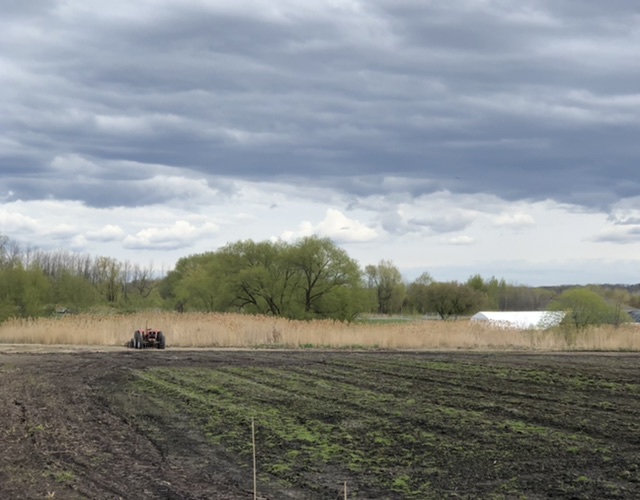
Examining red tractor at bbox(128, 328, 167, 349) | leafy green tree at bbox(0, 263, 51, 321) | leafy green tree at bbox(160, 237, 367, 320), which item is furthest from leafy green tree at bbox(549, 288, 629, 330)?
leafy green tree at bbox(0, 263, 51, 321)

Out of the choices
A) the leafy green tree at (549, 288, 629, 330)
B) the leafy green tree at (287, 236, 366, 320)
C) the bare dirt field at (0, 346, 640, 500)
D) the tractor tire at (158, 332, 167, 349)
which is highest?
the leafy green tree at (287, 236, 366, 320)

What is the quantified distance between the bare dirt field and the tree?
94428mm

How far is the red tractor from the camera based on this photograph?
1320 inches

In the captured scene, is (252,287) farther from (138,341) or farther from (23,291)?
(138,341)

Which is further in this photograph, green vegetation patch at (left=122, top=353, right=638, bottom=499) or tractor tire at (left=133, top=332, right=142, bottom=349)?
tractor tire at (left=133, top=332, right=142, bottom=349)

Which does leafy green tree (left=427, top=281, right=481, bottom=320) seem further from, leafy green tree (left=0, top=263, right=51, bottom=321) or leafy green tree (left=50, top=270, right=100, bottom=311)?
leafy green tree (left=0, top=263, right=51, bottom=321)

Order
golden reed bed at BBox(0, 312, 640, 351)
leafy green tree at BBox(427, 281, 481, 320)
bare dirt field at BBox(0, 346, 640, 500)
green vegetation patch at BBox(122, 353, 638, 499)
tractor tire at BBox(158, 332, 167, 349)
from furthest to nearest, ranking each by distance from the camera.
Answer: leafy green tree at BBox(427, 281, 481, 320), golden reed bed at BBox(0, 312, 640, 351), tractor tire at BBox(158, 332, 167, 349), green vegetation patch at BBox(122, 353, 638, 499), bare dirt field at BBox(0, 346, 640, 500)

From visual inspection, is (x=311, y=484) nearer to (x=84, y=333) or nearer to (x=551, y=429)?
(x=551, y=429)

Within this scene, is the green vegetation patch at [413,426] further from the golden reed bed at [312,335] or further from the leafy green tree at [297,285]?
the leafy green tree at [297,285]

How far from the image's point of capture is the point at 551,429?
1209cm

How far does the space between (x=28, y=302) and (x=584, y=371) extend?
43.4m

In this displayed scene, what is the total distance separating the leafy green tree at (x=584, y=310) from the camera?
132 ft

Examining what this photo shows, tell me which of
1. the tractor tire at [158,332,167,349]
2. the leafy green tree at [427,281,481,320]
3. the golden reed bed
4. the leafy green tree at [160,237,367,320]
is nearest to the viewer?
the tractor tire at [158,332,167,349]

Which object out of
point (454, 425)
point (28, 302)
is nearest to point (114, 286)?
point (28, 302)
